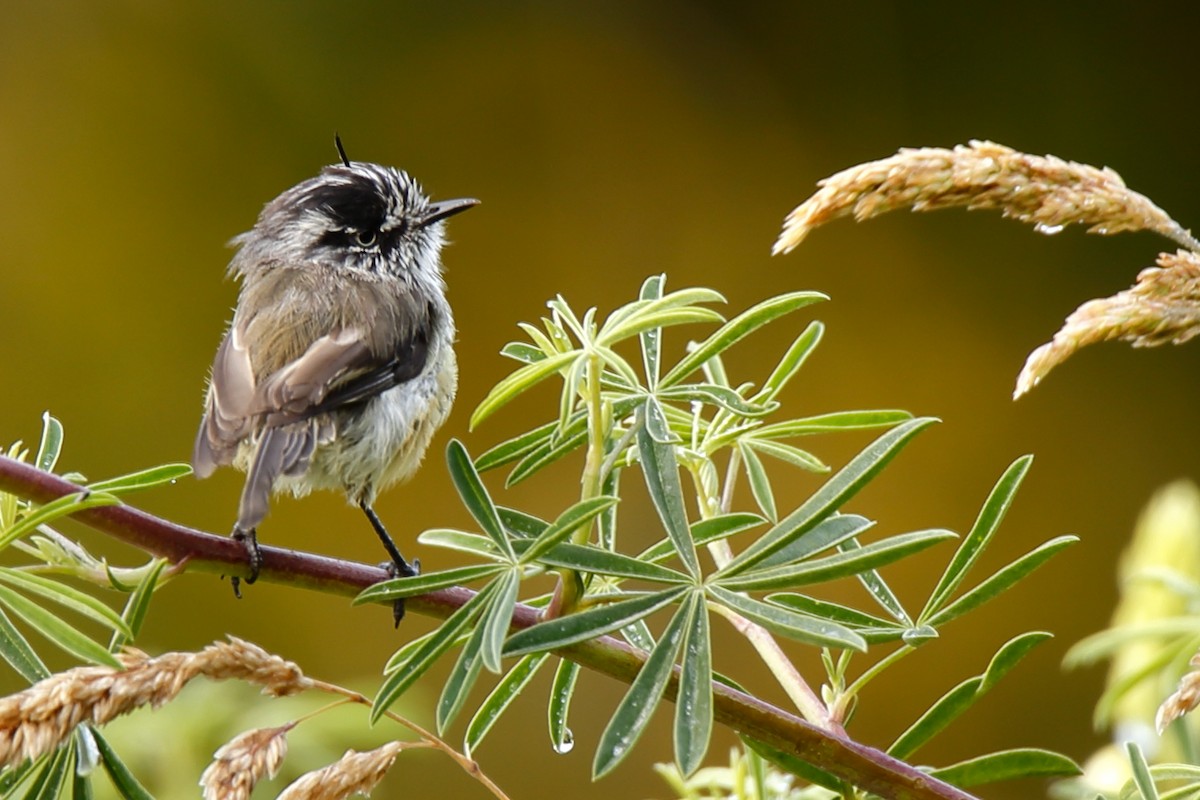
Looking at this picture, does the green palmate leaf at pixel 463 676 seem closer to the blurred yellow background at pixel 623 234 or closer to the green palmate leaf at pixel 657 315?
the green palmate leaf at pixel 657 315

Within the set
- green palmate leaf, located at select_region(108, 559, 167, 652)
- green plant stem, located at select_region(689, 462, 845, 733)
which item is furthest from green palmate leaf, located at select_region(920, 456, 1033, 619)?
green palmate leaf, located at select_region(108, 559, 167, 652)

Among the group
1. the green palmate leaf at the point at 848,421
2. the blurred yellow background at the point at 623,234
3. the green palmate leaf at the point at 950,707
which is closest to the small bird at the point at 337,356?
the green palmate leaf at the point at 848,421

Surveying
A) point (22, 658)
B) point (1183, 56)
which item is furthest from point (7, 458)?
point (1183, 56)

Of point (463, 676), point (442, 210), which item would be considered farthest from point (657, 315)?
point (442, 210)

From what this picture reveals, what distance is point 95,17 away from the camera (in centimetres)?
706

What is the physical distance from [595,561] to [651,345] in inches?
18.7

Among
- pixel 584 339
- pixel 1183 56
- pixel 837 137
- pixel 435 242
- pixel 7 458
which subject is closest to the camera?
pixel 7 458

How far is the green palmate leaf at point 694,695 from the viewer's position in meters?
1.20

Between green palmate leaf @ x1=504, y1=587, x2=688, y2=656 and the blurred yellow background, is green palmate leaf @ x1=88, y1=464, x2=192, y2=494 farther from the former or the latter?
the blurred yellow background

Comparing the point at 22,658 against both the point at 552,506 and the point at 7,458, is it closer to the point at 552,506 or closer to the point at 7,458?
the point at 7,458

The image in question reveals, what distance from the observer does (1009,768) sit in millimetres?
1404

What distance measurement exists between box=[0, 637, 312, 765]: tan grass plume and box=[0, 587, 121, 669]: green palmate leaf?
0.09 metres

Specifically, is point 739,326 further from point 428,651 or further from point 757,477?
point 428,651

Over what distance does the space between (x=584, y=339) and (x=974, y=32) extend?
5.57 m
